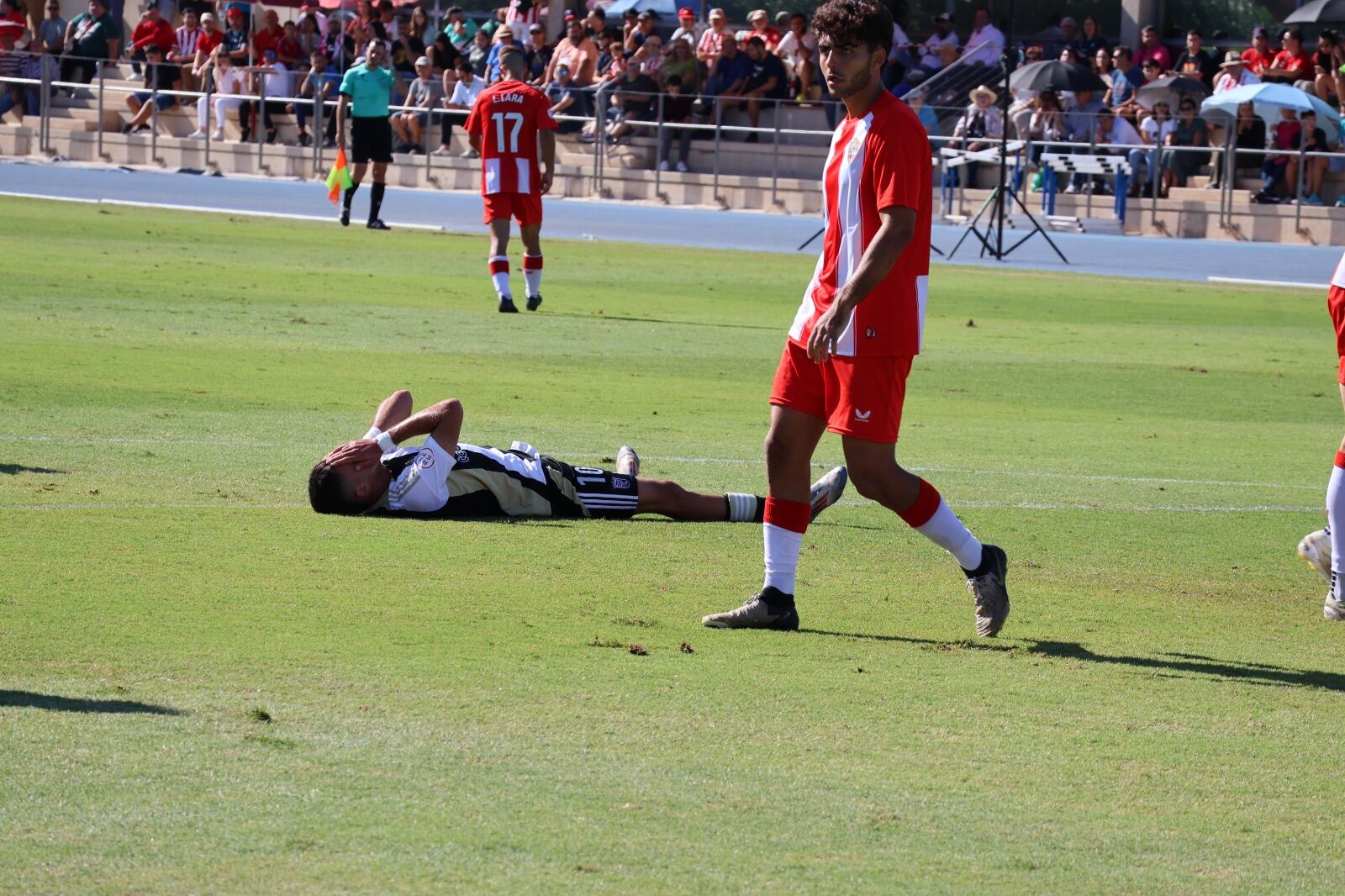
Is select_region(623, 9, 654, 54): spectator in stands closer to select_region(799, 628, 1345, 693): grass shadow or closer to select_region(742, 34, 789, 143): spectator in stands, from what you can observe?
select_region(742, 34, 789, 143): spectator in stands

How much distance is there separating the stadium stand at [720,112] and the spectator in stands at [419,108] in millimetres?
114

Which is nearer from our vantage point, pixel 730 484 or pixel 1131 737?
pixel 1131 737

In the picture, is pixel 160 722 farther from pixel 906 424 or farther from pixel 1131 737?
pixel 906 424

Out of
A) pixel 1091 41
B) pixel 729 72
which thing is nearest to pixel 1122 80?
pixel 1091 41

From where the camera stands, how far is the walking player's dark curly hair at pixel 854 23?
607 cm

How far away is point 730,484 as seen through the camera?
9.66 metres

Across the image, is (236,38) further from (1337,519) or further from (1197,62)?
(1337,519)

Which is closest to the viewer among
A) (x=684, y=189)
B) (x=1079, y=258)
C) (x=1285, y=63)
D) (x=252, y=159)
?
(x=1079, y=258)

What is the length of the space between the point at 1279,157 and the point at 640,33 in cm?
1238

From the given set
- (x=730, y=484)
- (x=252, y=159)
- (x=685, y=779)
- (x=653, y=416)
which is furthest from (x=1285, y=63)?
(x=685, y=779)

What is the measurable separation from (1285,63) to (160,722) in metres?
28.1

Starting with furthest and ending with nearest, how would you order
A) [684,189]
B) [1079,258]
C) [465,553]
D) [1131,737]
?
1. [684,189]
2. [1079,258]
3. [465,553]
4. [1131,737]

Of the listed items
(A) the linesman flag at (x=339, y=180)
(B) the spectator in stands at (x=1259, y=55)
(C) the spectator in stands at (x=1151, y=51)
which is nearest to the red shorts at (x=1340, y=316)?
(A) the linesman flag at (x=339, y=180)

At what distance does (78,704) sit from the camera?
5.16 meters
